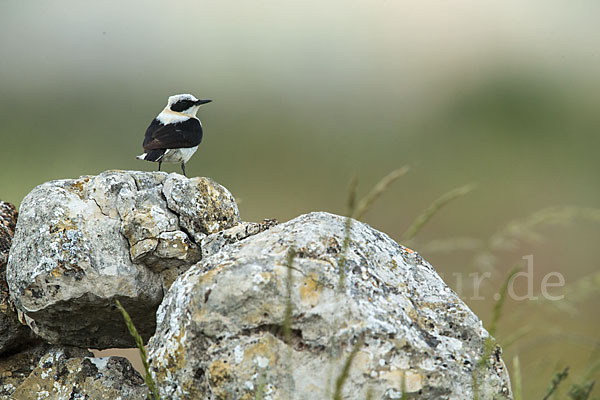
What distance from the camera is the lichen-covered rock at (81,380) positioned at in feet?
15.4

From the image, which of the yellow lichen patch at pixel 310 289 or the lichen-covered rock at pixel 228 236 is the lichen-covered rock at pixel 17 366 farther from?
the yellow lichen patch at pixel 310 289

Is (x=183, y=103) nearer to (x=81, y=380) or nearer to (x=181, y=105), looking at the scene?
(x=181, y=105)

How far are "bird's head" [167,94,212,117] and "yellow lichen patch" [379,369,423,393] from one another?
473 cm

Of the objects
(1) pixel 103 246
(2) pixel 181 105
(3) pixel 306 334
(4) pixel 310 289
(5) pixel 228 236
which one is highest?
(2) pixel 181 105

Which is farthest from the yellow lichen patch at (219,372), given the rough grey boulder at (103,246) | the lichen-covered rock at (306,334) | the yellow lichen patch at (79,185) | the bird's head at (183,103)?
the bird's head at (183,103)

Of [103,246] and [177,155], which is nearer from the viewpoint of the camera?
[103,246]

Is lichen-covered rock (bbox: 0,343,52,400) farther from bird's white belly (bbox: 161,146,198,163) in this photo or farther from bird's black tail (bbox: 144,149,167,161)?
bird's white belly (bbox: 161,146,198,163)

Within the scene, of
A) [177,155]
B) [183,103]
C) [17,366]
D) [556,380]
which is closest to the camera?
[556,380]

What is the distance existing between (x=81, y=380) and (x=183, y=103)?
3.57 meters

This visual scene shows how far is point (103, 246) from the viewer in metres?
4.50

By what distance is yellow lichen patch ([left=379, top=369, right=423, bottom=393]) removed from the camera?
332cm

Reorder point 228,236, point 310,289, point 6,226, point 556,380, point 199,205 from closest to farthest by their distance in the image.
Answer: point 556,380 → point 310,289 → point 228,236 → point 199,205 → point 6,226

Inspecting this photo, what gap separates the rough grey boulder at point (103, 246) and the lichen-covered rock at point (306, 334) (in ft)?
2.65

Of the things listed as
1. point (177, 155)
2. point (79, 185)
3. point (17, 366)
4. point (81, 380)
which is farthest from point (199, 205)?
point (177, 155)
